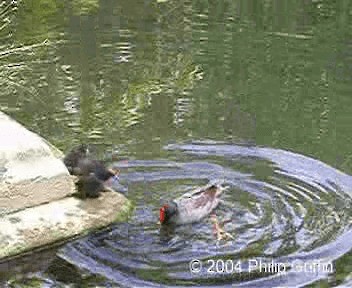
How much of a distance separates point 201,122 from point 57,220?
9.97 ft

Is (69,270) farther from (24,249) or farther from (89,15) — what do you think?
(89,15)

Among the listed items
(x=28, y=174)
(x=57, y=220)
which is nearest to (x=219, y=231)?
(x=57, y=220)

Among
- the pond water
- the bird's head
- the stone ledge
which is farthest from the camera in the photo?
the bird's head

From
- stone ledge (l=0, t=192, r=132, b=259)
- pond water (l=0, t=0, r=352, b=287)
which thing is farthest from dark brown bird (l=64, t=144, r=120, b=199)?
pond water (l=0, t=0, r=352, b=287)

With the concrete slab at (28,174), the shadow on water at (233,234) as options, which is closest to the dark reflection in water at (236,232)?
the shadow on water at (233,234)

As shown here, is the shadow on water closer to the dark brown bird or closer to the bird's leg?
the bird's leg

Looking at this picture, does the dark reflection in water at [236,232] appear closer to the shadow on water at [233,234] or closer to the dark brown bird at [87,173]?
the shadow on water at [233,234]

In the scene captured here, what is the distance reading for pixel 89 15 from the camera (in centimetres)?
1533

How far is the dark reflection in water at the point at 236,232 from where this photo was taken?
6590 millimetres

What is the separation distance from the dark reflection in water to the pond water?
0.01 m

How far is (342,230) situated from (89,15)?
8.96 m

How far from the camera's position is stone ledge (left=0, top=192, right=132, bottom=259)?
696 centimetres

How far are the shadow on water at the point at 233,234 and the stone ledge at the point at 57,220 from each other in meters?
0.10

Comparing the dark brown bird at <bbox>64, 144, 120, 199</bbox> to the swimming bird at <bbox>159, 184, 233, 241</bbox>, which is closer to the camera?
the swimming bird at <bbox>159, 184, 233, 241</bbox>
